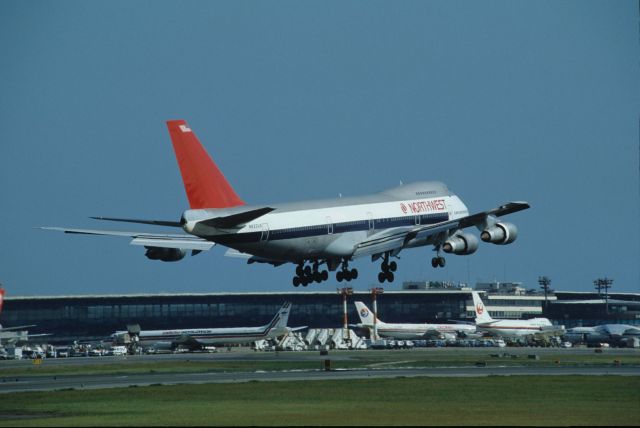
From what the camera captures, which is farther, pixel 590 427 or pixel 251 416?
pixel 251 416

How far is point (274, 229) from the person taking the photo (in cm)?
8612

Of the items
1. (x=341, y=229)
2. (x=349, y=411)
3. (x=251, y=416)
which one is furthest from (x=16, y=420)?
(x=341, y=229)

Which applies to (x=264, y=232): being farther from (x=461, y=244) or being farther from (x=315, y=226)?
(x=461, y=244)

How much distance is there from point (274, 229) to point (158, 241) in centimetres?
1077

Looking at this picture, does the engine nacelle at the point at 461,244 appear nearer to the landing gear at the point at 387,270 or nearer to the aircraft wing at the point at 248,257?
the landing gear at the point at 387,270

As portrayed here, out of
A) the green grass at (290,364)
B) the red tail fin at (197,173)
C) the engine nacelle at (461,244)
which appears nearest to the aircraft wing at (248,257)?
the red tail fin at (197,173)

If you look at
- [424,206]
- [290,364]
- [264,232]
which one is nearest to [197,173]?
[264,232]

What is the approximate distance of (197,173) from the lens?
83625 mm

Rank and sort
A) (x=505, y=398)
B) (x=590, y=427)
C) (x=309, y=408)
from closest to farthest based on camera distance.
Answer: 1. (x=590, y=427)
2. (x=309, y=408)
3. (x=505, y=398)

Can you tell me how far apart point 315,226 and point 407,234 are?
9.82m

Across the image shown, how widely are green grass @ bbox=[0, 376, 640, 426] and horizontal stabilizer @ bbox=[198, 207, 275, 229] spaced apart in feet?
40.9

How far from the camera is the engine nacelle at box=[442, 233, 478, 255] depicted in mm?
97062

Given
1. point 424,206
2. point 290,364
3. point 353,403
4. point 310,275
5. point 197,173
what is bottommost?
point 353,403

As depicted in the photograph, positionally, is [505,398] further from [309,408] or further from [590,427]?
[590,427]
